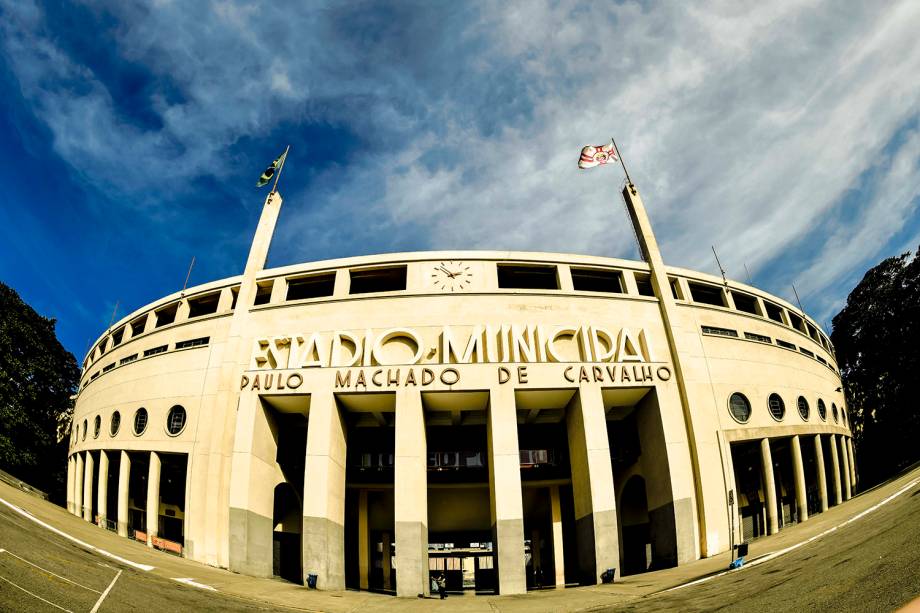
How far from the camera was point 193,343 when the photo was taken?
33125 mm

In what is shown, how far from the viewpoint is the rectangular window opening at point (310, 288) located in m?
34.5

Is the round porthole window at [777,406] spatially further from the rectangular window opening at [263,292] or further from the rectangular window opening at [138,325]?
the rectangular window opening at [138,325]

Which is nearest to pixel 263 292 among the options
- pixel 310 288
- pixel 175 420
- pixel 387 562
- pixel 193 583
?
pixel 310 288

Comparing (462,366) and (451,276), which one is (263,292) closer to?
(451,276)

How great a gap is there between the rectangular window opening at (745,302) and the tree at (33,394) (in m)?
60.9

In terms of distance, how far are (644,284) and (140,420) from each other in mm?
39121

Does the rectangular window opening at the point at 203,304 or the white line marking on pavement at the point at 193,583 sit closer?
the white line marking on pavement at the point at 193,583

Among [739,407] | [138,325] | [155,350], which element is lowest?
[739,407]

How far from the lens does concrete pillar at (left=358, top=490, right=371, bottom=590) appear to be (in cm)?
3262

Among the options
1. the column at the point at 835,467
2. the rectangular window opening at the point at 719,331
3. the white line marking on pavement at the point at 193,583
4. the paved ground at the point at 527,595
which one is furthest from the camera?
the column at the point at 835,467

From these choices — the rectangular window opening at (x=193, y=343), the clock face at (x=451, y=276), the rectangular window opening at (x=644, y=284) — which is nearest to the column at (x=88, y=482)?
the rectangular window opening at (x=193, y=343)

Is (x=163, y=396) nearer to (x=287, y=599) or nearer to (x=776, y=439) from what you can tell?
(x=287, y=599)

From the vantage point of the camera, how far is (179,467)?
117ft

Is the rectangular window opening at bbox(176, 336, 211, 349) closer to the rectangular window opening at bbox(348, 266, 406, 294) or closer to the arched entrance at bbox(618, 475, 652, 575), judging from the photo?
the rectangular window opening at bbox(348, 266, 406, 294)
